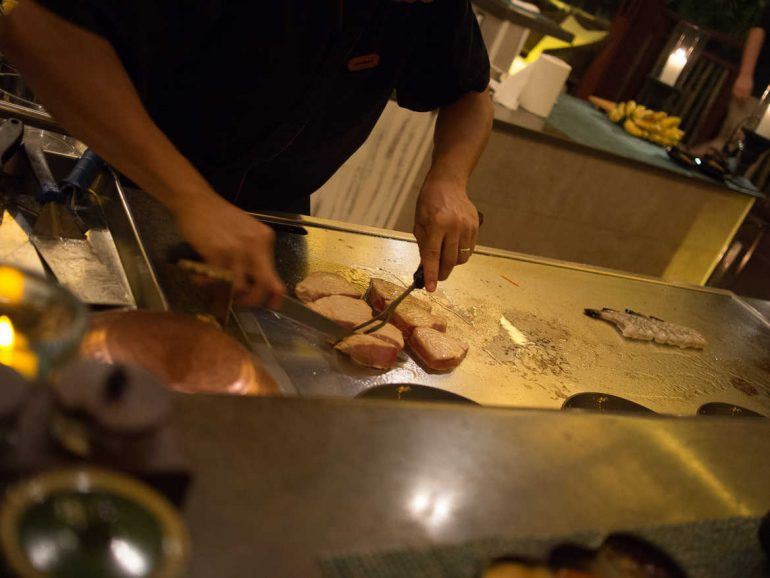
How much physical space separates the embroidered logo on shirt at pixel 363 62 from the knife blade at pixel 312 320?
883mm

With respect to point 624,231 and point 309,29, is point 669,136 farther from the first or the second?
point 309,29

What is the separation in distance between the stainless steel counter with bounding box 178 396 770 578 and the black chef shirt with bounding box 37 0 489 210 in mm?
1006

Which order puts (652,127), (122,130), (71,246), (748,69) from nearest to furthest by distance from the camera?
(122,130) → (71,246) → (652,127) → (748,69)

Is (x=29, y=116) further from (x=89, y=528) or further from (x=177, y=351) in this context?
(x=89, y=528)

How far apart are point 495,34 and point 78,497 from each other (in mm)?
5326

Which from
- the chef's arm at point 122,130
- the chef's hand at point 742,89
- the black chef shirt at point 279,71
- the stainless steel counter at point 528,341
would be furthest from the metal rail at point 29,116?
the chef's hand at point 742,89

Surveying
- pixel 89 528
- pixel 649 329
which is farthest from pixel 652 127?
pixel 89 528

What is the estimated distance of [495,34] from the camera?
5.30 m

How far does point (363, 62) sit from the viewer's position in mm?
2229

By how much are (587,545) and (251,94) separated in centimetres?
163

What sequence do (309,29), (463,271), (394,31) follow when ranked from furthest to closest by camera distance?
(463,271)
(394,31)
(309,29)

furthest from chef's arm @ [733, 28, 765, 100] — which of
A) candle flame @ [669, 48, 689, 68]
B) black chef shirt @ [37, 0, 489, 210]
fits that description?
black chef shirt @ [37, 0, 489, 210]

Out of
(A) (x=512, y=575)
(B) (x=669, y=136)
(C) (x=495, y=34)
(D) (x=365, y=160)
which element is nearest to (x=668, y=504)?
Answer: (A) (x=512, y=575)

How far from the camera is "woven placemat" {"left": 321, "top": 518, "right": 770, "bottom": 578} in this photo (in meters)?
0.76
